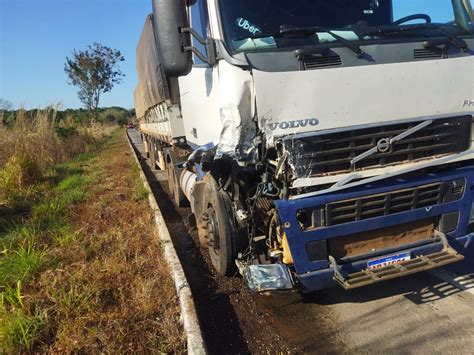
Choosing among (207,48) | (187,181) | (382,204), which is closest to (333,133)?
(382,204)

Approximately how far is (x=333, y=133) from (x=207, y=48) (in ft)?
4.30

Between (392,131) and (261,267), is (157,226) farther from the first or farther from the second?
(392,131)

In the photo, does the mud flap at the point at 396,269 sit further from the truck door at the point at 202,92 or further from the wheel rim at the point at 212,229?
the truck door at the point at 202,92

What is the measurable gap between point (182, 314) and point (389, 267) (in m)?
1.76

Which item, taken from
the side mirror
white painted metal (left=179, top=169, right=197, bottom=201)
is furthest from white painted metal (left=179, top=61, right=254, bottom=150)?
→ white painted metal (left=179, top=169, right=197, bottom=201)

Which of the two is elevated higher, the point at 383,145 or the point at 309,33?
the point at 309,33

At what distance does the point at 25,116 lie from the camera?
1043cm

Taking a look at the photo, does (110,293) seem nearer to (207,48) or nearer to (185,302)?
(185,302)

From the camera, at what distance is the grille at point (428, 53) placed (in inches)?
126

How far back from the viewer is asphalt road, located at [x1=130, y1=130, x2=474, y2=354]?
2.99 metres

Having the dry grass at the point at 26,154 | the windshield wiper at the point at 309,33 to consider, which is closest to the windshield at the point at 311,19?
the windshield wiper at the point at 309,33

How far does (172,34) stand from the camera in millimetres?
3264

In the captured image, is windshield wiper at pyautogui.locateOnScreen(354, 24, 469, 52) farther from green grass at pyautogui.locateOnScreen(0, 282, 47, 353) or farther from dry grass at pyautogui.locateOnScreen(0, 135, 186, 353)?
green grass at pyautogui.locateOnScreen(0, 282, 47, 353)

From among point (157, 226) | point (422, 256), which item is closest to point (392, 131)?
point (422, 256)
